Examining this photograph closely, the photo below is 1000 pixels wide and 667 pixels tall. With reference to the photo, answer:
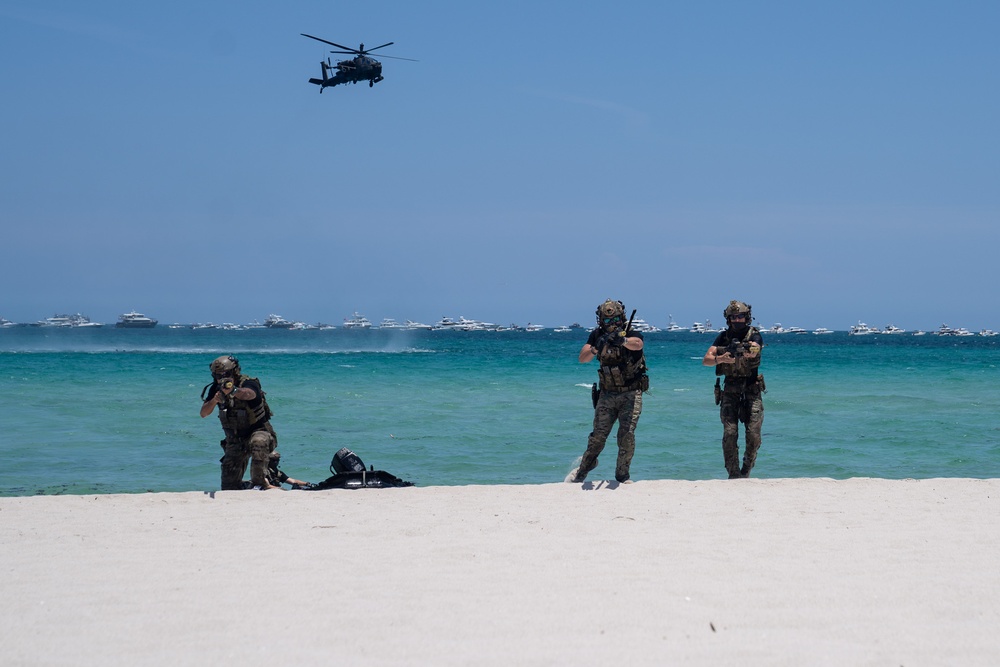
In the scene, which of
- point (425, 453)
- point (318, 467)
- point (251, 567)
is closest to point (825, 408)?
point (425, 453)

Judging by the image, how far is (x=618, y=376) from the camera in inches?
359

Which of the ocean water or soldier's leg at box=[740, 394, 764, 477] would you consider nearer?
soldier's leg at box=[740, 394, 764, 477]

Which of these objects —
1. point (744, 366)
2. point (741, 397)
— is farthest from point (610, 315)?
point (741, 397)

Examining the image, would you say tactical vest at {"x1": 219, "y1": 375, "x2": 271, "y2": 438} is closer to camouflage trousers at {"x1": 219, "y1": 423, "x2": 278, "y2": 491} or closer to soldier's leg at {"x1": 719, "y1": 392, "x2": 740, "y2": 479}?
camouflage trousers at {"x1": 219, "y1": 423, "x2": 278, "y2": 491}

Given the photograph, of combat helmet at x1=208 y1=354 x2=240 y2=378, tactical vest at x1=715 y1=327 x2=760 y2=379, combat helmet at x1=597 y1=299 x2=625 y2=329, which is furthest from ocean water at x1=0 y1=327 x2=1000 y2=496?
combat helmet at x1=208 y1=354 x2=240 y2=378

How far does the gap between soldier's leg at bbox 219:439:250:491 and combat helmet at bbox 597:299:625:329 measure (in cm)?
358

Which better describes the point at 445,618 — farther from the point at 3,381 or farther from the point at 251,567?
the point at 3,381

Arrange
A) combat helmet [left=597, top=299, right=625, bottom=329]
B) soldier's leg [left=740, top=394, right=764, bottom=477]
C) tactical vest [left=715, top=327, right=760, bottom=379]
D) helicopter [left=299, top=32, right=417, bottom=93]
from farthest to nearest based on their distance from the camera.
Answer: helicopter [left=299, top=32, right=417, bottom=93] → soldier's leg [left=740, top=394, right=764, bottom=477] → tactical vest [left=715, top=327, right=760, bottom=379] → combat helmet [left=597, top=299, right=625, bottom=329]

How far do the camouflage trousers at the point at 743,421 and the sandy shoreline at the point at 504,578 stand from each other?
109 cm

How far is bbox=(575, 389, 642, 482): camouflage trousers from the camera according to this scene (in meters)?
9.21

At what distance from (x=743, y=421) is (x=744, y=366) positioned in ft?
2.20

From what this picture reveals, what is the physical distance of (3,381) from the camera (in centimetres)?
3288

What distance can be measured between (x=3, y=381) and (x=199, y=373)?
27.1 ft

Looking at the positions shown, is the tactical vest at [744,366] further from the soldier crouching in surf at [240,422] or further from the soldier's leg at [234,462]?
the soldier's leg at [234,462]
